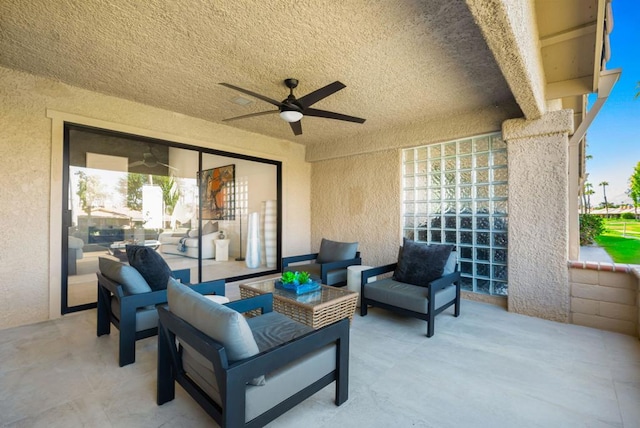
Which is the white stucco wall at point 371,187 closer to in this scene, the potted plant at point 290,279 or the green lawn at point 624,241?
the green lawn at point 624,241

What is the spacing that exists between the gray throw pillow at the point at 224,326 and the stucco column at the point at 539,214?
3.56 metres

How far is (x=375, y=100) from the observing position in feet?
12.3

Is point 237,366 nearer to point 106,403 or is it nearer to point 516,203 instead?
point 106,403

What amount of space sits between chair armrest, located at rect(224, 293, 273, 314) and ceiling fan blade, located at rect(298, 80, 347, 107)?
1.90m

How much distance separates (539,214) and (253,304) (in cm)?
348

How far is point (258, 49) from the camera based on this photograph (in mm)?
2613

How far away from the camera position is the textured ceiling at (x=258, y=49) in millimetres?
2143

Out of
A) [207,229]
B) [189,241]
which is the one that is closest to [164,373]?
[189,241]

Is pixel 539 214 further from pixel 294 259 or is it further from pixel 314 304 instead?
pixel 294 259

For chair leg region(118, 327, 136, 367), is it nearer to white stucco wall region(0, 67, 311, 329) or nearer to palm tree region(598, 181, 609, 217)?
white stucco wall region(0, 67, 311, 329)

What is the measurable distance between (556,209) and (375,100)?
2.55m

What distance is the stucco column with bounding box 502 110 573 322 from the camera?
10.7ft

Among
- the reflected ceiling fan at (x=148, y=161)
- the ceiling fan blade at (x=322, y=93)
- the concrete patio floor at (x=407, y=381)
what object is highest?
the ceiling fan blade at (x=322, y=93)

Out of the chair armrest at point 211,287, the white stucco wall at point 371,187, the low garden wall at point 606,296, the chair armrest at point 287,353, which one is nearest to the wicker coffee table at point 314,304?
the chair armrest at point 211,287
